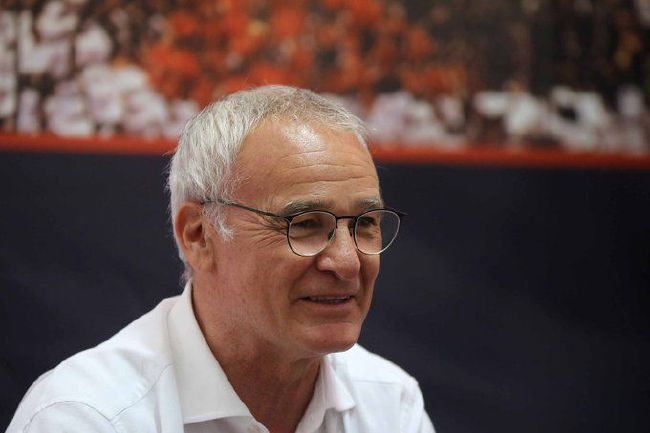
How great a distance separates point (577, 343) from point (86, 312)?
1.58m

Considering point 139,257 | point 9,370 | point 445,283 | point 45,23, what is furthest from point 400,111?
point 9,370

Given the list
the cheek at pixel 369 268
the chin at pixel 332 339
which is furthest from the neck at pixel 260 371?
the cheek at pixel 369 268

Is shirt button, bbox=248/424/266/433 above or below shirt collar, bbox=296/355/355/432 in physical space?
above

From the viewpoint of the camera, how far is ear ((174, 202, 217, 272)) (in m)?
1.68

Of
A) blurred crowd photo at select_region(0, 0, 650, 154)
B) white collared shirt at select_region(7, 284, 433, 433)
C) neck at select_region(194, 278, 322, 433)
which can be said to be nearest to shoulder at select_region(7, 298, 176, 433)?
white collared shirt at select_region(7, 284, 433, 433)

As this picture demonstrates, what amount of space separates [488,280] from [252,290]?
4.13ft

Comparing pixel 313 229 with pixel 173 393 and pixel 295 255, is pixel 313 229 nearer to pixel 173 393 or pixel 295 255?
pixel 295 255

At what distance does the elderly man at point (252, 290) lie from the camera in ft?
5.10

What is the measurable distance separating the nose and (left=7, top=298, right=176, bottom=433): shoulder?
1.26ft


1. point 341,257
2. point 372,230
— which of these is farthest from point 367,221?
point 341,257

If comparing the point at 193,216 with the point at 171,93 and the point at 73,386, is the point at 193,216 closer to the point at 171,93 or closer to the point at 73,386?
the point at 73,386

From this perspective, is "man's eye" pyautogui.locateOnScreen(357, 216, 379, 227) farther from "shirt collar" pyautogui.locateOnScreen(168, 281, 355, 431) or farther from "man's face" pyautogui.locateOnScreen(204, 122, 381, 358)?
"shirt collar" pyautogui.locateOnScreen(168, 281, 355, 431)

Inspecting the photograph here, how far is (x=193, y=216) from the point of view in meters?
1.70

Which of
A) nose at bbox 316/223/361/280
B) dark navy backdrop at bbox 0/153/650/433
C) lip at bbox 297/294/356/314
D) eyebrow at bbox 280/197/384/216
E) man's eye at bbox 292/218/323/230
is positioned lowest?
dark navy backdrop at bbox 0/153/650/433
